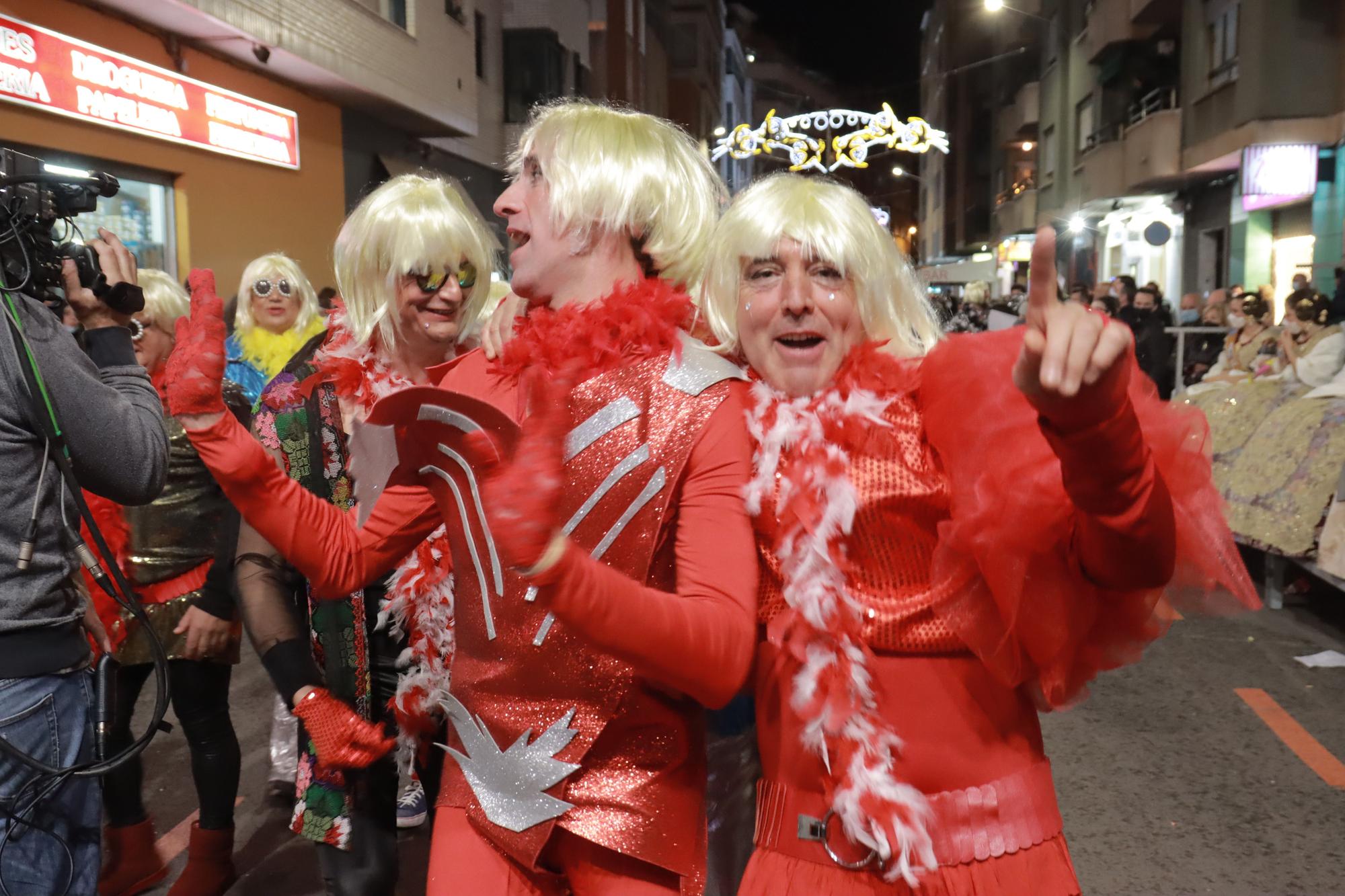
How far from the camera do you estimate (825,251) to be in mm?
1770

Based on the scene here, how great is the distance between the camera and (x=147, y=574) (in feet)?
10.8

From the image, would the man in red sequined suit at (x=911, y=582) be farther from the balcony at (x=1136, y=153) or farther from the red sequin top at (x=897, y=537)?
the balcony at (x=1136, y=153)

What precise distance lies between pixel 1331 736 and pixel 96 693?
4.67m

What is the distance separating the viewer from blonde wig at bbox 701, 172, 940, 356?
5.87ft

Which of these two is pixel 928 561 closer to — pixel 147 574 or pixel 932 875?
pixel 932 875

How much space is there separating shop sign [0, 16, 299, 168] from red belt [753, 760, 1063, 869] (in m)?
8.19

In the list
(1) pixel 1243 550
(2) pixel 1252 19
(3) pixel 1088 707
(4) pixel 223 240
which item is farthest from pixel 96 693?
(2) pixel 1252 19

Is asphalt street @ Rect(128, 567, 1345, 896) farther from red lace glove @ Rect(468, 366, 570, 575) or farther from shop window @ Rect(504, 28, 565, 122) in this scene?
shop window @ Rect(504, 28, 565, 122)

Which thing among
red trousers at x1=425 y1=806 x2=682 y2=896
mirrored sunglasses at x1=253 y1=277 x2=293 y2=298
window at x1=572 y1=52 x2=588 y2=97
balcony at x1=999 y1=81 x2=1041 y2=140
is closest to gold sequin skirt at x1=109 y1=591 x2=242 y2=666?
red trousers at x1=425 y1=806 x2=682 y2=896

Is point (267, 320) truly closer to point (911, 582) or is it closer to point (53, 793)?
point (53, 793)

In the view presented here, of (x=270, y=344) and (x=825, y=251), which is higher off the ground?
(x=825, y=251)

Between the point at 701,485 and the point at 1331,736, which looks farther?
the point at 1331,736

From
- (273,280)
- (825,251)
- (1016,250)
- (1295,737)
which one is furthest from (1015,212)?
(825,251)

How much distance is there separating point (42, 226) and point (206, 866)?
2.05 m
